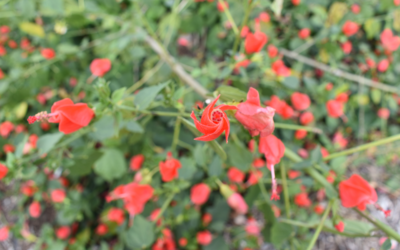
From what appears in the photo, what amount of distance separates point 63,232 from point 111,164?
0.58 m

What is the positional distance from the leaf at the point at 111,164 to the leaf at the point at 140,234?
0.28 meters

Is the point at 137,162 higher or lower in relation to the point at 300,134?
higher

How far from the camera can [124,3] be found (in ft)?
5.04

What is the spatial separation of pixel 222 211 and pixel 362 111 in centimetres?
101

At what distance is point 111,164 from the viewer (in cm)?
112

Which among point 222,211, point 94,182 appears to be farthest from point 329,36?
point 94,182

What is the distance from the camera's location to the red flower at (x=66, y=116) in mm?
505

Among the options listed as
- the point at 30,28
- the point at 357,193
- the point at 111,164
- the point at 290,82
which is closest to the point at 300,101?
the point at 290,82

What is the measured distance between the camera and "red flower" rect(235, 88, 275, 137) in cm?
45

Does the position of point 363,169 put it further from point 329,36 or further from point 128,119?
point 128,119

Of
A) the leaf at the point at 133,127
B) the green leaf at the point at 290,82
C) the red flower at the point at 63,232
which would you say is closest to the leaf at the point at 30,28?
the leaf at the point at 133,127

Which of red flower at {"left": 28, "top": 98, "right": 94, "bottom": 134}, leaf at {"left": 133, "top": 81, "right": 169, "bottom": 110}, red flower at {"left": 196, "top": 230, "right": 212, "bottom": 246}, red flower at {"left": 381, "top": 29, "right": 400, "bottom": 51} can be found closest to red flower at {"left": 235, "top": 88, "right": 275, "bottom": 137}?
leaf at {"left": 133, "top": 81, "right": 169, "bottom": 110}

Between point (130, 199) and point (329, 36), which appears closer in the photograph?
point (130, 199)

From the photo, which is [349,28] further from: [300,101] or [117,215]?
[117,215]
